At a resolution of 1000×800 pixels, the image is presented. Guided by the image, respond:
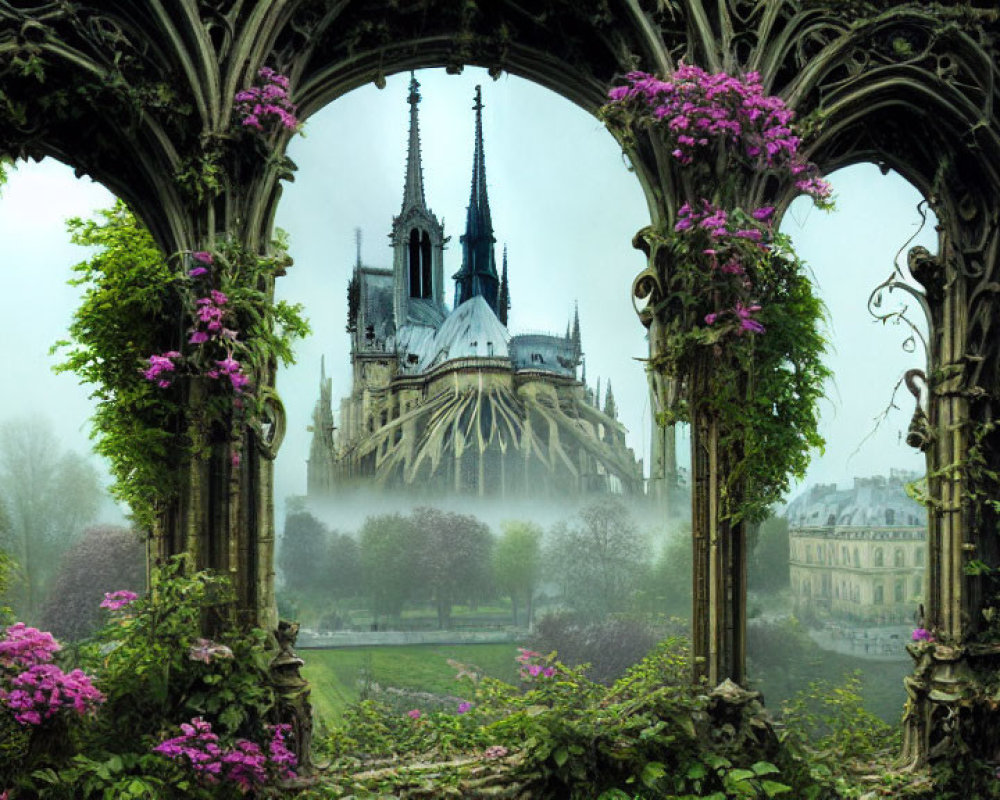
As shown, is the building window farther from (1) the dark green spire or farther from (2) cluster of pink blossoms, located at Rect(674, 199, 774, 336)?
(2) cluster of pink blossoms, located at Rect(674, 199, 774, 336)

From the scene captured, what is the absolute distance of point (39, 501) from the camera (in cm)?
502

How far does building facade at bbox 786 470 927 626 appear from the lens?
5406 millimetres

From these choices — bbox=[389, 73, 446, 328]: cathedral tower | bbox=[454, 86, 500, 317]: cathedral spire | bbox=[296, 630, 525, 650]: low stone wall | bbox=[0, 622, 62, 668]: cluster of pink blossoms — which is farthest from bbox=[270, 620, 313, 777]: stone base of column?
bbox=[454, 86, 500, 317]: cathedral spire

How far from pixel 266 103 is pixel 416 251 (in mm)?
1912

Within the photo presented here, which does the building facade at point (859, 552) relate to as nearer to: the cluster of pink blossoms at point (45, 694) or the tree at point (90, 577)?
the tree at point (90, 577)

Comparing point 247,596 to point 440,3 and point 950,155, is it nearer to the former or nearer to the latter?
point 440,3

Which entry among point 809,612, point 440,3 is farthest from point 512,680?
point 440,3

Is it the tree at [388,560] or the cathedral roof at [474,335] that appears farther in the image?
the cathedral roof at [474,335]

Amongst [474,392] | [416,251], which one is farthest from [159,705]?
[416,251]

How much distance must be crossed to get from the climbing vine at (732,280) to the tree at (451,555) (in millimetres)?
1653

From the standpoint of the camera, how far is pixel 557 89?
4.39m

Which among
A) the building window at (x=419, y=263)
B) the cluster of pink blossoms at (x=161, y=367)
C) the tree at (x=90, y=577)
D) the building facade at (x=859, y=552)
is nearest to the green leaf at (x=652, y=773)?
the building facade at (x=859, y=552)

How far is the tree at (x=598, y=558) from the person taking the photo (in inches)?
216

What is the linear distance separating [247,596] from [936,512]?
128 inches
